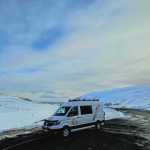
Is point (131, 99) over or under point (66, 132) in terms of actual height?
over

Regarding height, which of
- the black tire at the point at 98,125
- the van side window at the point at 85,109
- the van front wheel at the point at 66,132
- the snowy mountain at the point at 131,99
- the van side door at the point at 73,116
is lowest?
the van front wheel at the point at 66,132

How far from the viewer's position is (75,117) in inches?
647

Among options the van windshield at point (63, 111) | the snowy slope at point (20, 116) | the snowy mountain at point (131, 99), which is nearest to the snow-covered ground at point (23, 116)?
the snowy slope at point (20, 116)

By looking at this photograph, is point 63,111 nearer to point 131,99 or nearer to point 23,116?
point 23,116

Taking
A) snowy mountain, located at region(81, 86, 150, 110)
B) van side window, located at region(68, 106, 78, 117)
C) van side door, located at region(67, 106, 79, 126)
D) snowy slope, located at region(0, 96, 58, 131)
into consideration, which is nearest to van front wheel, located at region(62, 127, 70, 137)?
van side door, located at region(67, 106, 79, 126)

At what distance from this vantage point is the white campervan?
15398 millimetres

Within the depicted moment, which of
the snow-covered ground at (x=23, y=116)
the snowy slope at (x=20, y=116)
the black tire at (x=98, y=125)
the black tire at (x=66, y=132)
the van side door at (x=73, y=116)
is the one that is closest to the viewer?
the black tire at (x=66, y=132)

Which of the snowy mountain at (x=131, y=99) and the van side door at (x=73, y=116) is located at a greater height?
the snowy mountain at (x=131, y=99)

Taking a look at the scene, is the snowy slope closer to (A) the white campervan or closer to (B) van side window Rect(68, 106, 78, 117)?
(A) the white campervan

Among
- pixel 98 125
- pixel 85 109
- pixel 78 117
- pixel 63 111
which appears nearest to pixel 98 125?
pixel 98 125

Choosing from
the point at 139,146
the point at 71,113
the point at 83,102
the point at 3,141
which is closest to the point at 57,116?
the point at 71,113

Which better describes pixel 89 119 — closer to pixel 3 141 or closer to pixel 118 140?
pixel 118 140

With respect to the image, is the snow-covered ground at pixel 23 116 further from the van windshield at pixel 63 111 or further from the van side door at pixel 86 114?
the van side door at pixel 86 114

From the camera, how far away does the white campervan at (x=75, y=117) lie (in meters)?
15.4
